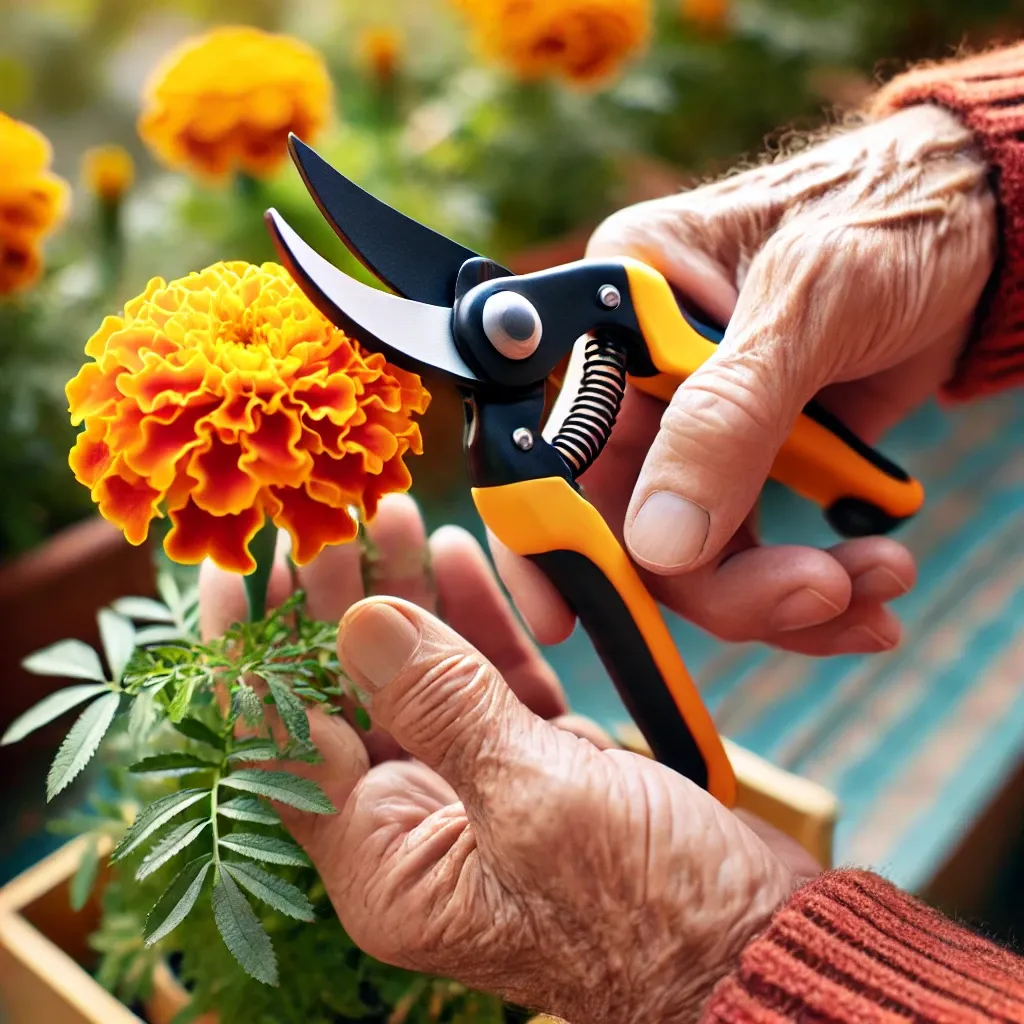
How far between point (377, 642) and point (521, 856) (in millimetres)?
114

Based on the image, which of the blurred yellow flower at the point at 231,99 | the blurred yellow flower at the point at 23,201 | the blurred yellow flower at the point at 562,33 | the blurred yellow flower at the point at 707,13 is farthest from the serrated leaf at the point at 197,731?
the blurred yellow flower at the point at 707,13

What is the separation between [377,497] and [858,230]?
34 centimetres

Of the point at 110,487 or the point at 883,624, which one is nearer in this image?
the point at 110,487

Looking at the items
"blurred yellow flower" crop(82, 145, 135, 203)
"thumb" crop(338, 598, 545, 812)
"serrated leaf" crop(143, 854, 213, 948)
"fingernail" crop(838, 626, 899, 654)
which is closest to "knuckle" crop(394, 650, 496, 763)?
"thumb" crop(338, 598, 545, 812)

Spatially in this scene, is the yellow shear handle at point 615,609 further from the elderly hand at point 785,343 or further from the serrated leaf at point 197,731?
the serrated leaf at point 197,731

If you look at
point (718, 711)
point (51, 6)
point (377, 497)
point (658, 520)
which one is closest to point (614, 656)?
point (658, 520)

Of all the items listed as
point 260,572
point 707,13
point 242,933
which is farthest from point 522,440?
point 707,13

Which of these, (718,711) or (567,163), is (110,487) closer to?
(718,711)

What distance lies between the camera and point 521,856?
47 centimetres

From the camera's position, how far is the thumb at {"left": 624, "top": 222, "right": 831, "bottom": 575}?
548mm

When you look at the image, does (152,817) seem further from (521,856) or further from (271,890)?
(521,856)

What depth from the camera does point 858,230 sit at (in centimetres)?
61

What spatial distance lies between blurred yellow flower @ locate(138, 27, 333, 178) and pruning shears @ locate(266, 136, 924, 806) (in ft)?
1.30

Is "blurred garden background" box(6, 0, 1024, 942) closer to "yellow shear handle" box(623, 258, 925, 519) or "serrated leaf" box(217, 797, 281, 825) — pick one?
"yellow shear handle" box(623, 258, 925, 519)
